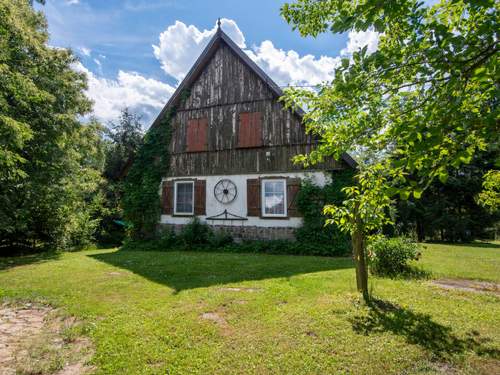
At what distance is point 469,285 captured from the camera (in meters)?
5.59

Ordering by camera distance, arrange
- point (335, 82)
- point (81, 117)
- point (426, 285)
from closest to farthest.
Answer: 1. point (335, 82)
2. point (426, 285)
3. point (81, 117)

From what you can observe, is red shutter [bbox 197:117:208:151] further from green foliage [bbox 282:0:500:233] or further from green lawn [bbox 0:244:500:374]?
green foliage [bbox 282:0:500:233]

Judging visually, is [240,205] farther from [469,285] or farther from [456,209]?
[456,209]

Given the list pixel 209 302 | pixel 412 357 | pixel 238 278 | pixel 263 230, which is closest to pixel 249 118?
pixel 263 230

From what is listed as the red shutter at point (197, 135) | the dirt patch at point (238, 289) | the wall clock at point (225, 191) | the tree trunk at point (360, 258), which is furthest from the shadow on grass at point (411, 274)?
the red shutter at point (197, 135)

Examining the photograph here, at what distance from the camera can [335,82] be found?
8.38 ft

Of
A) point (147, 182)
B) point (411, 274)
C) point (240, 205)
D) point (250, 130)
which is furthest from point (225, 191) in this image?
point (411, 274)

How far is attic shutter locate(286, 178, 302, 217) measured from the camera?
10.6 m

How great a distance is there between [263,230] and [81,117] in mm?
10847

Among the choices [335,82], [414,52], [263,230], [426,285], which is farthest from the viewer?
[263,230]

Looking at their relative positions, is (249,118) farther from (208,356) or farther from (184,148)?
(208,356)

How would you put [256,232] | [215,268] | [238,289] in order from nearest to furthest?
[238,289], [215,268], [256,232]

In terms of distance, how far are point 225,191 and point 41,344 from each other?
8.53 meters

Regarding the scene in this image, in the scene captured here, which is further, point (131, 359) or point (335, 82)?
point (131, 359)
